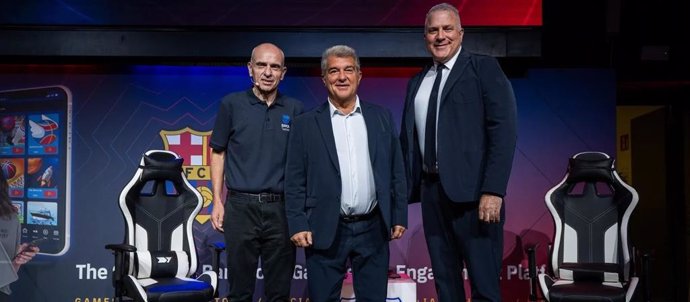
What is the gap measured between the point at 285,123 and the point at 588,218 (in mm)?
2289

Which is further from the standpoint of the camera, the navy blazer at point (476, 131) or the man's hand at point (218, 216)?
the man's hand at point (218, 216)

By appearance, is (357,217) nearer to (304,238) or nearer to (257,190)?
(304,238)

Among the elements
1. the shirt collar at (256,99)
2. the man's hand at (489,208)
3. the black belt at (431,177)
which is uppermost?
the shirt collar at (256,99)

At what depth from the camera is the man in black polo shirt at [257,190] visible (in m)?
3.64

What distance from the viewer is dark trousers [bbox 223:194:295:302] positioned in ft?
11.9

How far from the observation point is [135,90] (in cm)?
551

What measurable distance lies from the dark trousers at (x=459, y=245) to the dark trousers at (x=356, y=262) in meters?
0.25

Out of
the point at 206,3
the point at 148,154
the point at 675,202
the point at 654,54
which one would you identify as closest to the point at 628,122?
the point at 675,202

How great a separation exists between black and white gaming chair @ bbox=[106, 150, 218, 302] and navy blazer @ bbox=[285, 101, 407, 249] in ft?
4.36

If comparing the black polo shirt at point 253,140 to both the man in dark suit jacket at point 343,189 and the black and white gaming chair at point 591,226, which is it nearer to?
the man in dark suit jacket at point 343,189

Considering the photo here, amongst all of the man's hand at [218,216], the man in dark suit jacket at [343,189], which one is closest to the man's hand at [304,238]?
the man in dark suit jacket at [343,189]

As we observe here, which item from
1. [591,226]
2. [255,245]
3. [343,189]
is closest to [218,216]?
[255,245]

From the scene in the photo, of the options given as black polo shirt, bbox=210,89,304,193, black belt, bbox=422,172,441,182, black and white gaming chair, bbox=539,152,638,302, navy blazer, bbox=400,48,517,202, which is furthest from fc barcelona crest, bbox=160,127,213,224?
navy blazer, bbox=400,48,517,202

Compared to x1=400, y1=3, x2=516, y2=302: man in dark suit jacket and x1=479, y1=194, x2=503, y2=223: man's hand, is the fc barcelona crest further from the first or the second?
x1=479, y1=194, x2=503, y2=223: man's hand
